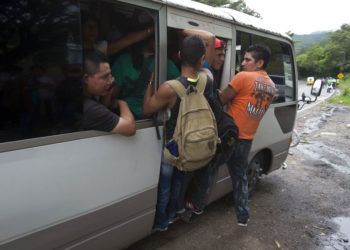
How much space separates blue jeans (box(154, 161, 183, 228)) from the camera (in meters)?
2.88

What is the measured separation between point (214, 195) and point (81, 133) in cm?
198

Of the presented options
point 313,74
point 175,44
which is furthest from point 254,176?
point 313,74

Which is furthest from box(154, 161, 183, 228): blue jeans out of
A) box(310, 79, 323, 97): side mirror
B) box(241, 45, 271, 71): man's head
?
box(310, 79, 323, 97): side mirror

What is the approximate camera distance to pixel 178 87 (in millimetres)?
2594

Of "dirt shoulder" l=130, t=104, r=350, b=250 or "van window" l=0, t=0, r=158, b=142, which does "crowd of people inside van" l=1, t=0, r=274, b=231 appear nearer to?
"van window" l=0, t=0, r=158, b=142

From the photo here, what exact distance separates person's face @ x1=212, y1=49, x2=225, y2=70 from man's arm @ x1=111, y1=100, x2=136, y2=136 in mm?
1174

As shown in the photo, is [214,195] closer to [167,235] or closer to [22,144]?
[167,235]

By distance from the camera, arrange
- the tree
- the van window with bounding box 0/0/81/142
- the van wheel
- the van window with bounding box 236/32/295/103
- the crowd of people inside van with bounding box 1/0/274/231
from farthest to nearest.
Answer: the tree → the van wheel → the van window with bounding box 236/32/295/103 → the crowd of people inside van with bounding box 1/0/274/231 → the van window with bounding box 0/0/81/142

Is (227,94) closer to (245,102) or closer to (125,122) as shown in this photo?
(245,102)

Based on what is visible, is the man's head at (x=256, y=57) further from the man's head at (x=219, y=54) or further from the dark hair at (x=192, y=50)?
the dark hair at (x=192, y=50)

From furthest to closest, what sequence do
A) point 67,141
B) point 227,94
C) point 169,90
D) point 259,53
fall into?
point 259,53 → point 227,94 → point 169,90 → point 67,141

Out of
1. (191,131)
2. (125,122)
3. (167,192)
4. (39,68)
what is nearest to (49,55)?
(39,68)

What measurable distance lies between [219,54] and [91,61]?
149 cm

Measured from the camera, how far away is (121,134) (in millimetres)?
2447
